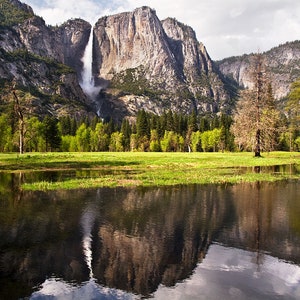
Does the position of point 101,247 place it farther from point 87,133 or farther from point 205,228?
point 87,133

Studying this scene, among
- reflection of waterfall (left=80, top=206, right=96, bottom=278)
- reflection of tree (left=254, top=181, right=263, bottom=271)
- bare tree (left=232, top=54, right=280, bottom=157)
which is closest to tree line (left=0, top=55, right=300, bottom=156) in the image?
bare tree (left=232, top=54, right=280, bottom=157)

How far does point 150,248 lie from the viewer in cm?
1188

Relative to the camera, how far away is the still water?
891cm

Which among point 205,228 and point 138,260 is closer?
point 138,260

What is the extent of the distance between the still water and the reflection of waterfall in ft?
0.14

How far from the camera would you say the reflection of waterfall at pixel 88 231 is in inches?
432

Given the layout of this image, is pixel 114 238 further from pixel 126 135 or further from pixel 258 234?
pixel 126 135

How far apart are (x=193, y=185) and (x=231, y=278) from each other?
18263 mm

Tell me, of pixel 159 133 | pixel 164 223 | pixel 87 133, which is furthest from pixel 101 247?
pixel 159 133

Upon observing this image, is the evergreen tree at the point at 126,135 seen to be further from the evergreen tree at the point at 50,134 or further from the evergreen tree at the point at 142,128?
the evergreen tree at the point at 50,134

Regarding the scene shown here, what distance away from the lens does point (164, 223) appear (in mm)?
15281

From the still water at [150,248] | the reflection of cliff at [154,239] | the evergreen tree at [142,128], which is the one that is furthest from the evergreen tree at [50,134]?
the reflection of cliff at [154,239]

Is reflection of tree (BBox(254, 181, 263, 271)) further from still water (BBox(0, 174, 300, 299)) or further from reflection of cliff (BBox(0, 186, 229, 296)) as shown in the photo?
reflection of cliff (BBox(0, 186, 229, 296))

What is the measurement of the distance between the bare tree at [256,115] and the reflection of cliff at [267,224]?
116 feet
